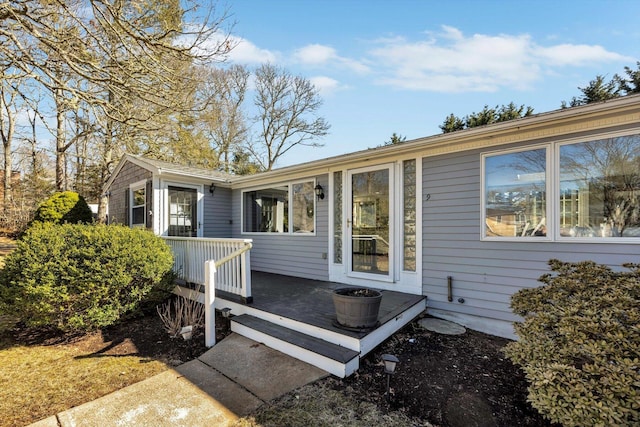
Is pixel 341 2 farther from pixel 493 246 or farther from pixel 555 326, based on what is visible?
pixel 555 326

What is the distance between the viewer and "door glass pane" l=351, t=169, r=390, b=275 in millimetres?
5145

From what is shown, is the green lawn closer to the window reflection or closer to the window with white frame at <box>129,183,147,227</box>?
the window with white frame at <box>129,183,147,227</box>

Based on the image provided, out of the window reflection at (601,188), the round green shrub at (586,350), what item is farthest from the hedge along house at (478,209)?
the round green shrub at (586,350)

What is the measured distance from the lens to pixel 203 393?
9.01 feet

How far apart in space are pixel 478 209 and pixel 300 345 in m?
3.06

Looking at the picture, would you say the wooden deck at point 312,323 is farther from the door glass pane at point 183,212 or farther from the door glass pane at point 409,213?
the door glass pane at point 183,212

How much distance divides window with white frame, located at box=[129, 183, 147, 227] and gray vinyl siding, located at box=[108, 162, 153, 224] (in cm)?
24

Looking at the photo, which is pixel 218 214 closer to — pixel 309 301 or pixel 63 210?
pixel 309 301

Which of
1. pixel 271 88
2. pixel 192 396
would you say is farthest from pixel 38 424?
pixel 271 88

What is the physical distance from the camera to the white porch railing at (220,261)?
4.27 metres

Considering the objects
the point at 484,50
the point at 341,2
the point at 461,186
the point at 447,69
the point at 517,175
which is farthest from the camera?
the point at 447,69

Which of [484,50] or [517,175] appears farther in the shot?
[484,50]

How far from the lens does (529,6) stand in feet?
18.3

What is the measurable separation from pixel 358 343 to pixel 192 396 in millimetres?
1645
